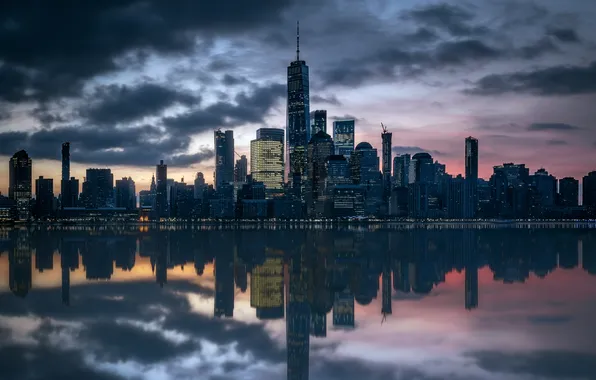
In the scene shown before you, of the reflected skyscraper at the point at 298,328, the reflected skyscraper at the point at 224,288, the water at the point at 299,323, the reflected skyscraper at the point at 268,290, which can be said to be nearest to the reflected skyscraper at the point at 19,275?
the water at the point at 299,323

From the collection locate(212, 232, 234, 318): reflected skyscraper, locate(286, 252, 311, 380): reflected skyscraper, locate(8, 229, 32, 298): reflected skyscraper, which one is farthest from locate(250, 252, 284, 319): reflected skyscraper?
locate(8, 229, 32, 298): reflected skyscraper

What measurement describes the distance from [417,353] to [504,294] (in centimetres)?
1521

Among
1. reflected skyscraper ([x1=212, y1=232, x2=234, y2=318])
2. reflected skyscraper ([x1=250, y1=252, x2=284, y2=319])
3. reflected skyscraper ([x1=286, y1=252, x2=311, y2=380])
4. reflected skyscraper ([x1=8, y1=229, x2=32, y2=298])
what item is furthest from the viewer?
reflected skyscraper ([x1=8, y1=229, x2=32, y2=298])

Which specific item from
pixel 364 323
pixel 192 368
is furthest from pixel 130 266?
pixel 192 368

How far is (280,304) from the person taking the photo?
3017cm

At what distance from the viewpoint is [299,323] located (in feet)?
83.8

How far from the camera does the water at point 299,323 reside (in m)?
18.8

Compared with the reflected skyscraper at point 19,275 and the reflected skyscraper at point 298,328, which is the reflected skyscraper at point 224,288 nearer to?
the reflected skyscraper at point 298,328

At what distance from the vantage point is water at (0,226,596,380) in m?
18.8

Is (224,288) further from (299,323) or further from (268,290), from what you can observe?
(299,323)

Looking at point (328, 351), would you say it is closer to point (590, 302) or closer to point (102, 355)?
point (102, 355)

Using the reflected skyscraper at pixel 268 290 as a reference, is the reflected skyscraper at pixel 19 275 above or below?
below

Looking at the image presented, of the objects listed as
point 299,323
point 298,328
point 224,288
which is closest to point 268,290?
point 224,288

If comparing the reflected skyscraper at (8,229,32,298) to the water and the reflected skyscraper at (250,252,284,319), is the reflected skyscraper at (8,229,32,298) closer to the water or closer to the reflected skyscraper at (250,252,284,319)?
the water
